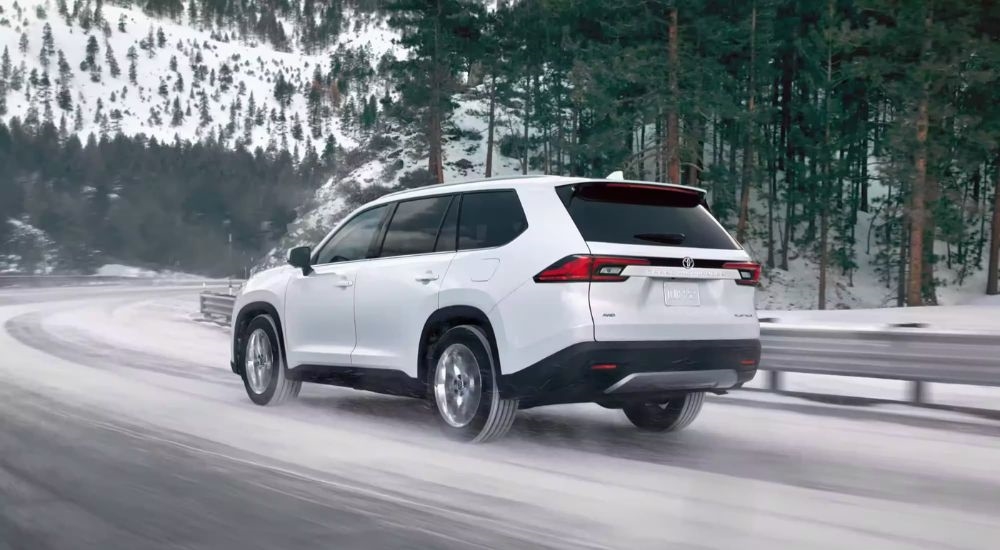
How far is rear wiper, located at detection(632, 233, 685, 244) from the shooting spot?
21.1 feet

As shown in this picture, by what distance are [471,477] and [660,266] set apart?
5.93 feet

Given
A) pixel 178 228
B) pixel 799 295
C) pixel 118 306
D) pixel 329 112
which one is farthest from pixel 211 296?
pixel 329 112

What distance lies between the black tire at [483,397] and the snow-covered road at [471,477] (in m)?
0.14

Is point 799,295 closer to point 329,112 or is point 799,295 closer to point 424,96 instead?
point 424,96

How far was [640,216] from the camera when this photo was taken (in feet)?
21.6

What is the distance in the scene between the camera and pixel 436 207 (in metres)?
7.46

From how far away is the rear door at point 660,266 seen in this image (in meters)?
6.15

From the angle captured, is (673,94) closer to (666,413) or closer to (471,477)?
(666,413)

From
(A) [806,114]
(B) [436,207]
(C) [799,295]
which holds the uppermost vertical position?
(A) [806,114]

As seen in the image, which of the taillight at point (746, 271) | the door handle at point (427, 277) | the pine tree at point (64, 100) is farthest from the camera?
the pine tree at point (64, 100)

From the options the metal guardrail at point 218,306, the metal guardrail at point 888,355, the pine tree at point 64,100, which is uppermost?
the pine tree at point 64,100

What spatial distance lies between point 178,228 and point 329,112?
94314 mm

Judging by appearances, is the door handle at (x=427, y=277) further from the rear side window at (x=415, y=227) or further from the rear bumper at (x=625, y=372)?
the rear bumper at (x=625, y=372)

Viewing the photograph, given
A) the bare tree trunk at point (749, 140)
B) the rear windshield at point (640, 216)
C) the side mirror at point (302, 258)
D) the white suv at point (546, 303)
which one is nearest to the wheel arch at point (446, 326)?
the white suv at point (546, 303)
